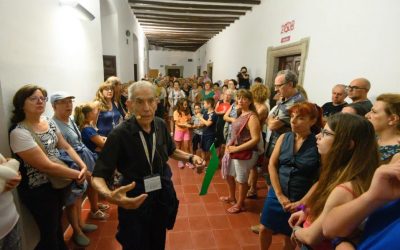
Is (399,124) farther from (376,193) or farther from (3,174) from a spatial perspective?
(3,174)

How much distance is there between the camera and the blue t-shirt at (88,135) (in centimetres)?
257

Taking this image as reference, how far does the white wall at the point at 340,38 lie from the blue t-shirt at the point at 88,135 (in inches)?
125

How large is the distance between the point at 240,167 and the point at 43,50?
237cm

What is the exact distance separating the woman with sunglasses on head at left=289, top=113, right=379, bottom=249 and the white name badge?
34.3 inches

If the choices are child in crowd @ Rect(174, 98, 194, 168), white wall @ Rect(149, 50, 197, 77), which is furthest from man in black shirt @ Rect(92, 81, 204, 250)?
white wall @ Rect(149, 50, 197, 77)

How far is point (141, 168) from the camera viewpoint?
1.50m

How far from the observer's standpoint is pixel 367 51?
8.91 feet

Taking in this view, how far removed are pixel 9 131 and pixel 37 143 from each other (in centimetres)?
21

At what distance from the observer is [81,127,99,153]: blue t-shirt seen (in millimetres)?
2568

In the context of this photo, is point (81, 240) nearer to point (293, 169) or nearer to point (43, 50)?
point (43, 50)

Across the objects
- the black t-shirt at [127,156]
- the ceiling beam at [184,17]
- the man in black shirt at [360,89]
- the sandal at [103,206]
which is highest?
the ceiling beam at [184,17]

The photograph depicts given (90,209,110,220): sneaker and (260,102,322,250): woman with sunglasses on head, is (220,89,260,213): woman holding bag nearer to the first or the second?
(260,102,322,250): woman with sunglasses on head

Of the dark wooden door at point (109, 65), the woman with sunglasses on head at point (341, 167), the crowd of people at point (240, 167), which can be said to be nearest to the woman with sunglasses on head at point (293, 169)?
the crowd of people at point (240, 167)

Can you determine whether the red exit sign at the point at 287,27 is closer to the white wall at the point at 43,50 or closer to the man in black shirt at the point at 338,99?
the man in black shirt at the point at 338,99
